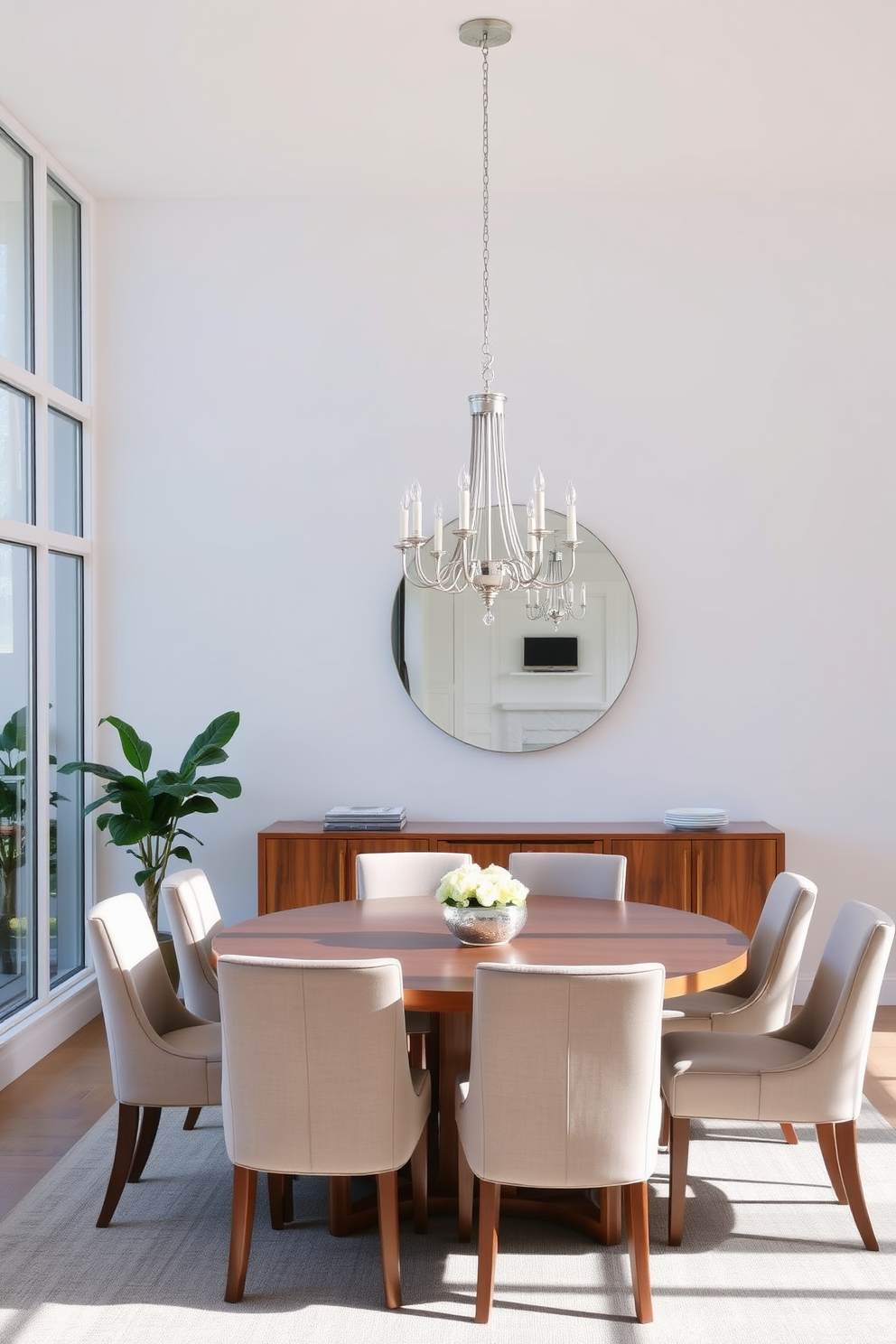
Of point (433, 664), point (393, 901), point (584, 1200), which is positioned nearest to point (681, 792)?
point (433, 664)

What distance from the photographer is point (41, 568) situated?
485 cm

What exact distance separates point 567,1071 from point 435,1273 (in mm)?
767

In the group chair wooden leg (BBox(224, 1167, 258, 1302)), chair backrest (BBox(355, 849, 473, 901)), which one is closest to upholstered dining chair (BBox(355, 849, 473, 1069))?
chair backrest (BBox(355, 849, 473, 901))

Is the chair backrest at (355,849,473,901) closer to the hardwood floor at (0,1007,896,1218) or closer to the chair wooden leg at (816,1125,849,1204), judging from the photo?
the hardwood floor at (0,1007,896,1218)

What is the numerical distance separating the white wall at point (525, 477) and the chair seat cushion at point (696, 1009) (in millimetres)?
1601

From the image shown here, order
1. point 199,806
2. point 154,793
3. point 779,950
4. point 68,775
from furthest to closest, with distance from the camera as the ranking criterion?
point 68,775 < point 199,806 < point 154,793 < point 779,950

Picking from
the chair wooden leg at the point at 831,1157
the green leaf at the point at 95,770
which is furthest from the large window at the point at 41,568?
the chair wooden leg at the point at 831,1157

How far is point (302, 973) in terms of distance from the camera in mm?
2613

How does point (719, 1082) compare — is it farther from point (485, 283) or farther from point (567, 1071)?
point (485, 283)

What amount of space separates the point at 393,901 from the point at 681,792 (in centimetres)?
185

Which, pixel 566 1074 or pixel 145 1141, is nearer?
pixel 566 1074

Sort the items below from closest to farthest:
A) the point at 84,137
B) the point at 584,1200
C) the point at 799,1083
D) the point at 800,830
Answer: the point at 799,1083 → the point at 584,1200 → the point at 84,137 → the point at 800,830

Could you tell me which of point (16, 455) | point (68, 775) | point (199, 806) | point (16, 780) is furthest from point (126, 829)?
point (16, 455)

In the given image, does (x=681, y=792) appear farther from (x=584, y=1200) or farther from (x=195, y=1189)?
(x=195, y=1189)
